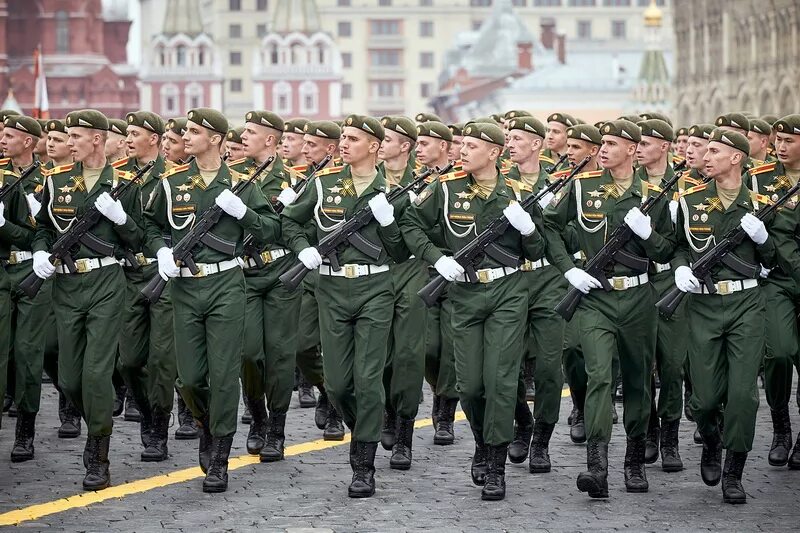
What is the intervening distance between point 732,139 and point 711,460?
204 cm

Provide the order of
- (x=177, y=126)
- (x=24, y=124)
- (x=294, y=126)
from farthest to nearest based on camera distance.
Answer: (x=294, y=126)
(x=177, y=126)
(x=24, y=124)

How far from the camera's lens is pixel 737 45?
85.6 meters

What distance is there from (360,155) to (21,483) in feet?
10.0

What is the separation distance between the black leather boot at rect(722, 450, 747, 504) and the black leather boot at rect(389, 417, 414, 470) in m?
2.37

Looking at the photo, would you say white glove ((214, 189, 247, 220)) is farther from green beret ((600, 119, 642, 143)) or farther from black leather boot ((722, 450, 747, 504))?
black leather boot ((722, 450, 747, 504))

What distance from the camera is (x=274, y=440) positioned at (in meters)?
13.9

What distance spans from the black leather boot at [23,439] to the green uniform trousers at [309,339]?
2311 mm

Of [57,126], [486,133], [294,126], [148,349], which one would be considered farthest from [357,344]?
[294,126]

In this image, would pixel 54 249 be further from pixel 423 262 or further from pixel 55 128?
pixel 423 262

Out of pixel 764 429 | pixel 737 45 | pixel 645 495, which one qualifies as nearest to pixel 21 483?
pixel 645 495

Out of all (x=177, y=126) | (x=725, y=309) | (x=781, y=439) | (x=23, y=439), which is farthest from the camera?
(x=177, y=126)

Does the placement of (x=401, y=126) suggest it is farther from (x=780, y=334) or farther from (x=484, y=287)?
(x=780, y=334)

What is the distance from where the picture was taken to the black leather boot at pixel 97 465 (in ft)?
40.9

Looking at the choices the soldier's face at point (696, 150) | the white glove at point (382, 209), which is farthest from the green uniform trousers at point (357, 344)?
the soldier's face at point (696, 150)
